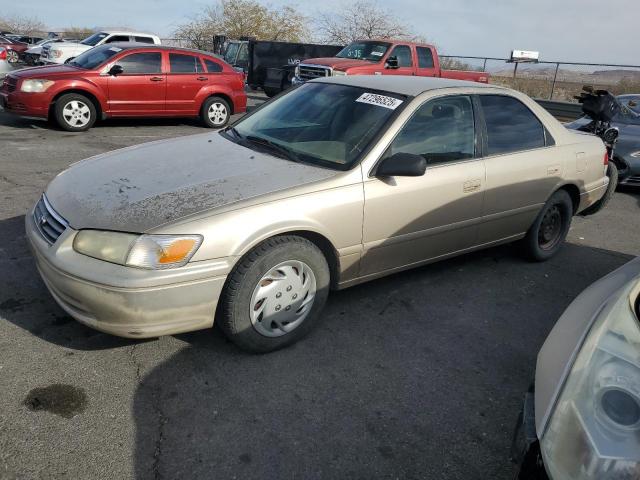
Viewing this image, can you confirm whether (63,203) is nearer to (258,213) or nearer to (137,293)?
(137,293)

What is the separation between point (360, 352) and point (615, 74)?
58.0 feet

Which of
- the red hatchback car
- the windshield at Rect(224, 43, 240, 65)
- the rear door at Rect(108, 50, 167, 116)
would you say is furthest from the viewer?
the windshield at Rect(224, 43, 240, 65)

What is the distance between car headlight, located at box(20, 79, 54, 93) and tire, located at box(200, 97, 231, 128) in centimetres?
298

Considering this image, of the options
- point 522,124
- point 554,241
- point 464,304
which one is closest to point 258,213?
point 464,304

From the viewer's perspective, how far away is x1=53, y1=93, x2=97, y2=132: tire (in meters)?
9.43

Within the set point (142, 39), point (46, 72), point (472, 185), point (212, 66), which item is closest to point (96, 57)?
point (46, 72)

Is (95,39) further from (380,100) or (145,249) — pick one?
(145,249)

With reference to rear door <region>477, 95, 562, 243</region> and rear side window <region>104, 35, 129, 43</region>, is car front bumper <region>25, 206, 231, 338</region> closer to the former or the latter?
rear door <region>477, 95, 562, 243</region>

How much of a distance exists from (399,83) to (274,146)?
1118 millimetres

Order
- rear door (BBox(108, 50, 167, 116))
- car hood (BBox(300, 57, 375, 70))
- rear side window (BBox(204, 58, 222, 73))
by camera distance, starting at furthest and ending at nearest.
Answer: car hood (BBox(300, 57, 375, 70)) → rear side window (BBox(204, 58, 222, 73)) → rear door (BBox(108, 50, 167, 116))

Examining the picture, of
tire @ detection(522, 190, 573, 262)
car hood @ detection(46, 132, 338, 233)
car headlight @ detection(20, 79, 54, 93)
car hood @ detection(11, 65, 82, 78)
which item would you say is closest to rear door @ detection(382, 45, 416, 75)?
car hood @ detection(11, 65, 82, 78)

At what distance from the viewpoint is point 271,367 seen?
304 cm

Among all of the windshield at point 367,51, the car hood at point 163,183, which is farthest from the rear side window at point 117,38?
the car hood at point 163,183

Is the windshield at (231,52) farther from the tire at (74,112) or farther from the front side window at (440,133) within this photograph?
the front side window at (440,133)
